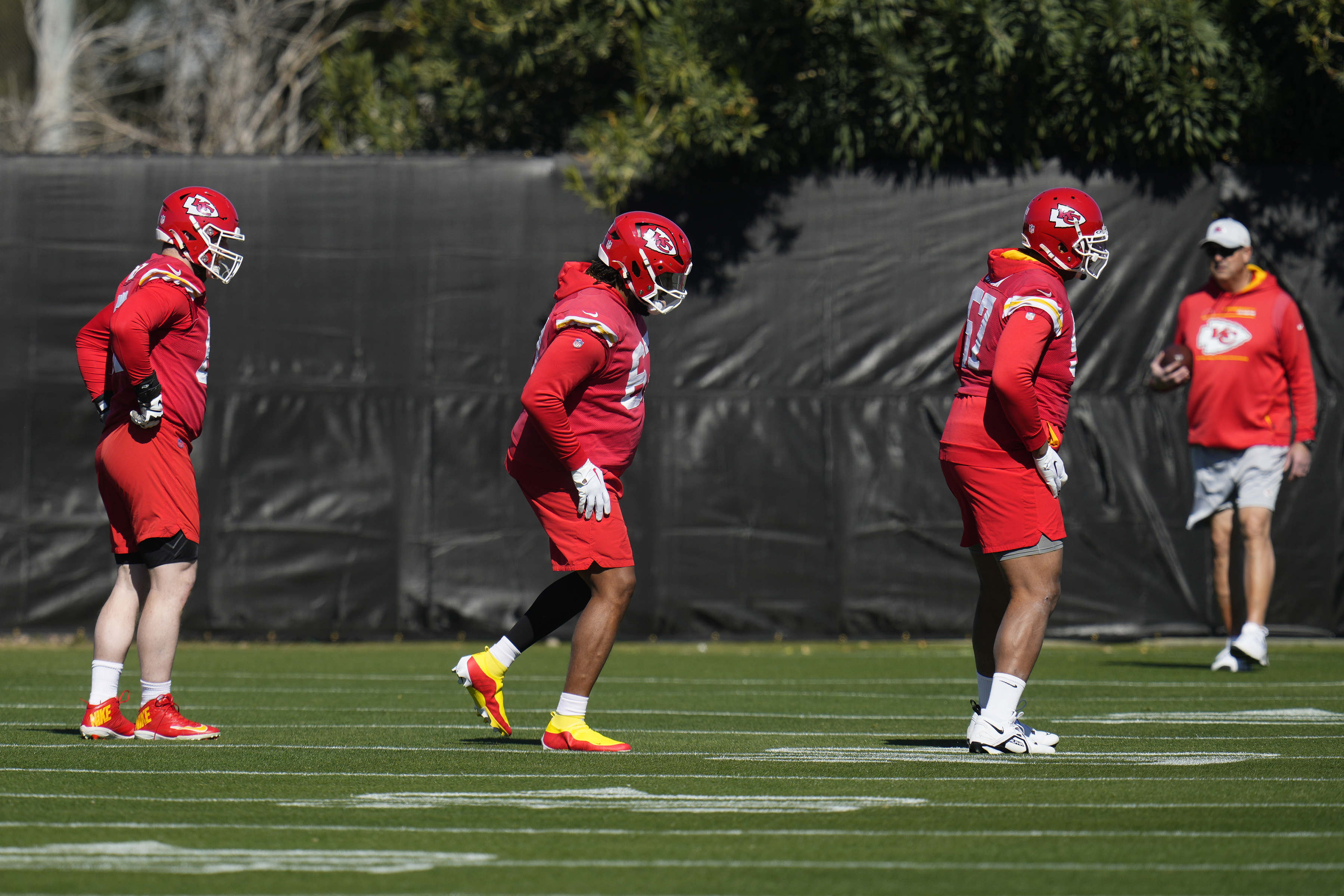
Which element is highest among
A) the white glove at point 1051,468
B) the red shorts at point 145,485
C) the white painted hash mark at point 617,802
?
the white glove at point 1051,468

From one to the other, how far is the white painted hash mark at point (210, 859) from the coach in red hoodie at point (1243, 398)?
691 centimetres

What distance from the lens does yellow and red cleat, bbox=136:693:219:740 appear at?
21.9 feet

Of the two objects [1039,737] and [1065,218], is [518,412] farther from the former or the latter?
[1039,737]

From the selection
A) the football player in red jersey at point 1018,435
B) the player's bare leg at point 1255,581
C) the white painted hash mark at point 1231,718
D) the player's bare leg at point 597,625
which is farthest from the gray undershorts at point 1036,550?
the player's bare leg at point 1255,581

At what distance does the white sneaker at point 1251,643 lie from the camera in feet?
31.9

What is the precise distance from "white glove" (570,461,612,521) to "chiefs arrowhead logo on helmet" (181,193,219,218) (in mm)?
1890

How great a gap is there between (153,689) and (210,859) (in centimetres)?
276

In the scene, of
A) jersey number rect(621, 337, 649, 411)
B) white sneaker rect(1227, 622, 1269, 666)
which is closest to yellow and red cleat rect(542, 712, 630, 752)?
jersey number rect(621, 337, 649, 411)

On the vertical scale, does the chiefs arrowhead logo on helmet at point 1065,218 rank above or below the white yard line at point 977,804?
above

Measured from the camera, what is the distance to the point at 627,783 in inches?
214

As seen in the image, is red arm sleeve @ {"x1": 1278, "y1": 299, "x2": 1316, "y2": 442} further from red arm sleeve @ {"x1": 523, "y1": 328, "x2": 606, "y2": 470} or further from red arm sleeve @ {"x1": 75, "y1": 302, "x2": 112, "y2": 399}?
red arm sleeve @ {"x1": 75, "y1": 302, "x2": 112, "y2": 399}

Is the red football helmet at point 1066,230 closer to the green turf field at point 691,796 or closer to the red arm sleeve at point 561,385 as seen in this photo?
the red arm sleeve at point 561,385

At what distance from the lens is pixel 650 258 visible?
6.41m

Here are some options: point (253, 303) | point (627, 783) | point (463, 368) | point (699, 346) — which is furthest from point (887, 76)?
point (627, 783)
